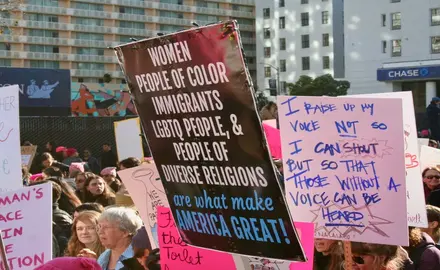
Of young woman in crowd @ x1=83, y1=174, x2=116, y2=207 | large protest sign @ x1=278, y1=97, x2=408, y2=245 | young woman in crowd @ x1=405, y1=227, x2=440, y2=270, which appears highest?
large protest sign @ x1=278, y1=97, x2=408, y2=245

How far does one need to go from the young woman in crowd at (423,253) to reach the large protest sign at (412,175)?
14 centimetres

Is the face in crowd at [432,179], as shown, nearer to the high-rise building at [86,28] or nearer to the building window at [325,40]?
the building window at [325,40]

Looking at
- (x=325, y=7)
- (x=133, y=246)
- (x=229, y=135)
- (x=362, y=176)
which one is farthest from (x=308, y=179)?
(x=325, y=7)

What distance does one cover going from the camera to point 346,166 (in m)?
4.65

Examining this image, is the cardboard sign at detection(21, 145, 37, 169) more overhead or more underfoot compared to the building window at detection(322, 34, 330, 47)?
more underfoot

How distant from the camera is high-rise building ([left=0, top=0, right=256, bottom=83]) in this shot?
8475 cm

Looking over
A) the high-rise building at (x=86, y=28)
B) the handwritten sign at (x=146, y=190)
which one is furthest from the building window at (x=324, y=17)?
the handwritten sign at (x=146, y=190)

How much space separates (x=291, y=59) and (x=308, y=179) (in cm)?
7462

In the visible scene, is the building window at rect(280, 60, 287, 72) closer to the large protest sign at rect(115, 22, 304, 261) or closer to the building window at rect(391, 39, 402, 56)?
the building window at rect(391, 39, 402, 56)

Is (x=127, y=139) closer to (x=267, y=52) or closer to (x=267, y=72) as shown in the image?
(x=267, y=72)

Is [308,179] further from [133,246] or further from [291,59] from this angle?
[291,59]

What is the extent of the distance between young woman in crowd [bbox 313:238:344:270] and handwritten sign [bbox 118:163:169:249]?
3.24 feet

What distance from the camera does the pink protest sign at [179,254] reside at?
3.97 metres

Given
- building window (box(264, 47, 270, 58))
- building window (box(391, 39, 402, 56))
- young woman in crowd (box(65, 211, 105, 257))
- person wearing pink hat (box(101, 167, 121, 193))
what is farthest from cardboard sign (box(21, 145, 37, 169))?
building window (box(264, 47, 270, 58))
